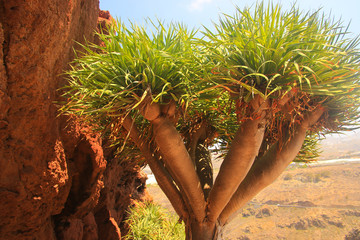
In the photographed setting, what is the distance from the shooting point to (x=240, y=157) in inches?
79.7

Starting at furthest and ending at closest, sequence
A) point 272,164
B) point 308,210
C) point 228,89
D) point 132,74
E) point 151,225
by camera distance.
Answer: point 308,210 → point 151,225 → point 272,164 → point 132,74 → point 228,89

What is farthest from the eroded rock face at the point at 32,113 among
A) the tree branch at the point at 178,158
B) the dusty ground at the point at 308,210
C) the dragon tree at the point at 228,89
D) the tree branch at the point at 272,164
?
the dusty ground at the point at 308,210

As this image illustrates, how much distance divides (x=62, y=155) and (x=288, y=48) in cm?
232

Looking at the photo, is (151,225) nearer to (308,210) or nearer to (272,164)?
(272,164)

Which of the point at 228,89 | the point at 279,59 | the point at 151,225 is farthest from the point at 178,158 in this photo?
the point at 151,225

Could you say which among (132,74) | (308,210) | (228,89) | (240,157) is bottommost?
(308,210)

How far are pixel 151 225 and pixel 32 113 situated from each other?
3502 millimetres

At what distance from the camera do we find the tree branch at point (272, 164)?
2.21 meters

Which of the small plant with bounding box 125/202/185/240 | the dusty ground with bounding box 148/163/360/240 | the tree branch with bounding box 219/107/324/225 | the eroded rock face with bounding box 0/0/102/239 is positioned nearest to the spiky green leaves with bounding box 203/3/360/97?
the tree branch with bounding box 219/107/324/225

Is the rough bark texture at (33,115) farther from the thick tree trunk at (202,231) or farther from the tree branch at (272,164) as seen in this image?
the tree branch at (272,164)

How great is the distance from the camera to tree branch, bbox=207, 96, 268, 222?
1.92 m

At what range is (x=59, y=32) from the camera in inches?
84.4

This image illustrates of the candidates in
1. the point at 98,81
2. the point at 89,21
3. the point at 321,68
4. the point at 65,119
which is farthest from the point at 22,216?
the point at 321,68

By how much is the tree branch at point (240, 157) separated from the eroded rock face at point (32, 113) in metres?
1.57
